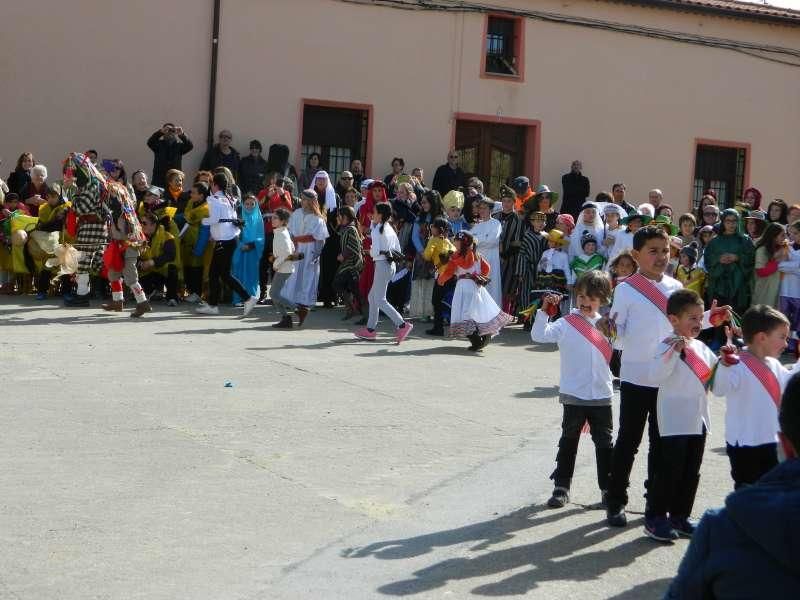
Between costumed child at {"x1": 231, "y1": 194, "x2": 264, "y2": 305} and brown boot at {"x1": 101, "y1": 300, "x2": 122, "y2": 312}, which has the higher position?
costumed child at {"x1": 231, "y1": 194, "x2": 264, "y2": 305}

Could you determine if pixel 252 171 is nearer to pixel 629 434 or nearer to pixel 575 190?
pixel 575 190

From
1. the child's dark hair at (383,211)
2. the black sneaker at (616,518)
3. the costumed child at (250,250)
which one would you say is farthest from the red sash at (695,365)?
the costumed child at (250,250)

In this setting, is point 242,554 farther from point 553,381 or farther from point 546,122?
point 546,122

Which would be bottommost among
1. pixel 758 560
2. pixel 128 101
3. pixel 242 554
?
pixel 242 554

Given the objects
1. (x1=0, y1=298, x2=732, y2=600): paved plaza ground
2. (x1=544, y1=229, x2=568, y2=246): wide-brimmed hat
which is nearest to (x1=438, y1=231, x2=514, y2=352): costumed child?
(x1=0, y1=298, x2=732, y2=600): paved plaza ground

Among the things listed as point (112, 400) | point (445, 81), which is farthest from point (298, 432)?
point (445, 81)

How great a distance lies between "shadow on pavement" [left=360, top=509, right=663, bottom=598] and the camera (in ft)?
20.1

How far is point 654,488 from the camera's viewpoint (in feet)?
22.9

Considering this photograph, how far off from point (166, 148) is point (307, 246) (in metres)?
4.22

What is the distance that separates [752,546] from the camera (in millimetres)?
2904

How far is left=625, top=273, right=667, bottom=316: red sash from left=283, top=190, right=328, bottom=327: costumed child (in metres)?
9.67

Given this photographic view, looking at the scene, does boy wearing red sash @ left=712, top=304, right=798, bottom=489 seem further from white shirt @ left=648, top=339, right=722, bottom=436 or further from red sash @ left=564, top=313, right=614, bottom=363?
red sash @ left=564, top=313, right=614, bottom=363

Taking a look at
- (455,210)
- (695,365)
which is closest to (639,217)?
(455,210)

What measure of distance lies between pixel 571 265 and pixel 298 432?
7.53 meters
